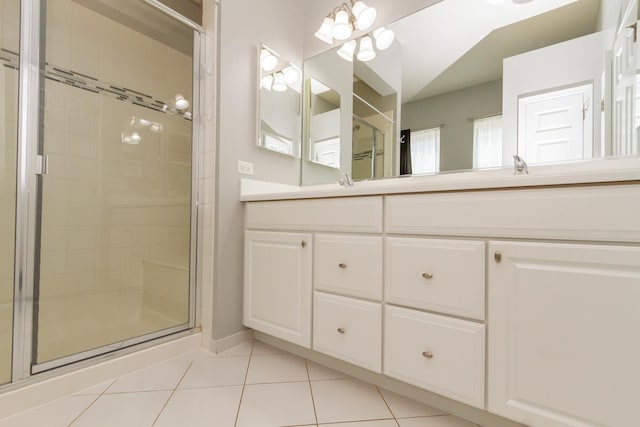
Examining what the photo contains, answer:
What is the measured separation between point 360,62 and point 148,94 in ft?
4.75

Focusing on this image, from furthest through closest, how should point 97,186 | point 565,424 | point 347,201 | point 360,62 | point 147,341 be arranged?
1. point 360,62
2. point 97,186
3. point 147,341
4. point 347,201
5. point 565,424

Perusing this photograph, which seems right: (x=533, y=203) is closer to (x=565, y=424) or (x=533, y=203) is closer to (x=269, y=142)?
(x=565, y=424)

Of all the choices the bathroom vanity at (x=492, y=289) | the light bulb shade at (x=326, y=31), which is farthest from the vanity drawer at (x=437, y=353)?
the light bulb shade at (x=326, y=31)

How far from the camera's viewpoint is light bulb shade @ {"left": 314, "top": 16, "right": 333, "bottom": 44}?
1.89 m

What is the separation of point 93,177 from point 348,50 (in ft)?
5.88

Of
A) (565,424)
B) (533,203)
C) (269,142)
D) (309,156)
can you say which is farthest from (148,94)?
(565,424)

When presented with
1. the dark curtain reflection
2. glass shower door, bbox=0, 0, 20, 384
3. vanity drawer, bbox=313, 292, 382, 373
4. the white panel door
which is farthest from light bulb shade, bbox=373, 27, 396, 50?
glass shower door, bbox=0, 0, 20, 384

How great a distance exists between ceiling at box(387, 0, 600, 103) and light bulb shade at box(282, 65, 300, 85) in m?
0.71

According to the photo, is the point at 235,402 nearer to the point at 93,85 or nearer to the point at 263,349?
the point at 263,349

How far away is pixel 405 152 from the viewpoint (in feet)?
5.39

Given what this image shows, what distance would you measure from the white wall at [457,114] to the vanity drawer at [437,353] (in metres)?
0.84

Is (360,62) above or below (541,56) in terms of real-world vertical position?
above

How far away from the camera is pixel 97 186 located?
163 centimetres

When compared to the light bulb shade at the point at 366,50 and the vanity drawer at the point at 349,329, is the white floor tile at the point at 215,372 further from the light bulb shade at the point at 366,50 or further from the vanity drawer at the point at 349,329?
the light bulb shade at the point at 366,50
